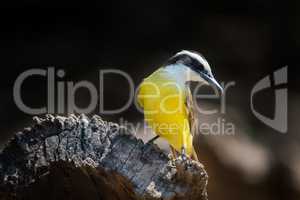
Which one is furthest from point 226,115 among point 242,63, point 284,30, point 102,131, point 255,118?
point 102,131

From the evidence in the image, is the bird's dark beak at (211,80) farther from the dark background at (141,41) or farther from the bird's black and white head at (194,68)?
the dark background at (141,41)

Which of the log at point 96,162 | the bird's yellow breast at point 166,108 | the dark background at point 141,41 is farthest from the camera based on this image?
the dark background at point 141,41

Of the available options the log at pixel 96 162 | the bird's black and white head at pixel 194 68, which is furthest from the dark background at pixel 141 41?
the log at pixel 96 162

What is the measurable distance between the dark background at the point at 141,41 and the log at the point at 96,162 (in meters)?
1.23

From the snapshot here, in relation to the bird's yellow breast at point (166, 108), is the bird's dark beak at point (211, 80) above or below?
above

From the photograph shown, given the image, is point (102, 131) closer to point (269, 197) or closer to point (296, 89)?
point (269, 197)

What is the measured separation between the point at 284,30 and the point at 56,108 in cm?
106

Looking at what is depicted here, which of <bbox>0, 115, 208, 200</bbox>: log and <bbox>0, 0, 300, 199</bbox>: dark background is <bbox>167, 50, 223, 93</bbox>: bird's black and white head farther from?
<bbox>0, 0, 300, 199</bbox>: dark background

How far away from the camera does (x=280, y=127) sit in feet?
9.02

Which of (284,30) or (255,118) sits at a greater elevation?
(284,30)

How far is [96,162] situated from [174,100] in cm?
46

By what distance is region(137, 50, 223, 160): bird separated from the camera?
6.08 feet

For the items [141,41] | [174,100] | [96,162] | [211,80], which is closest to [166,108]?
[174,100]

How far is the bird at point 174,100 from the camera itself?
1.85m
